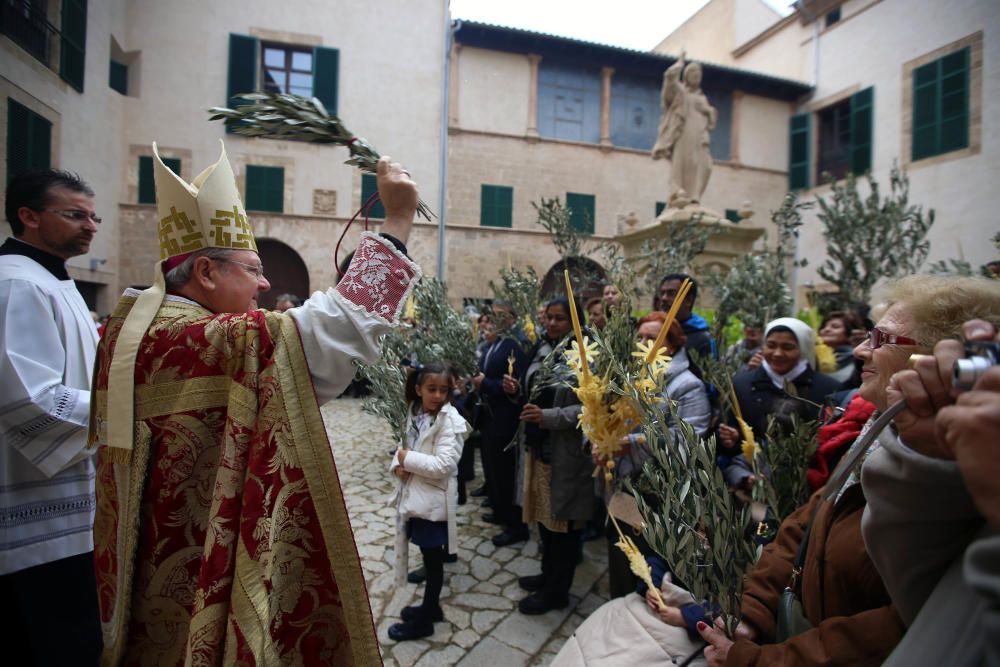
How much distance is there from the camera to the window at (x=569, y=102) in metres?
15.7

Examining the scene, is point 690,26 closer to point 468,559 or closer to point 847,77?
point 847,77

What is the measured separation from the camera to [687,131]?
7.46 meters

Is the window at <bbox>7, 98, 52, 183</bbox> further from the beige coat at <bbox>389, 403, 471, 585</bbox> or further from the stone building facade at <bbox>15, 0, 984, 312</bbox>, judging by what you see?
the stone building facade at <bbox>15, 0, 984, 312</bbox>

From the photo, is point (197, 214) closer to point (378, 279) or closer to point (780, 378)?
point (378, 279)

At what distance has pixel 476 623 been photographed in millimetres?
3131

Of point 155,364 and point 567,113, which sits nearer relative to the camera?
point 155,364

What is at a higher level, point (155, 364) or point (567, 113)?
point (567, 113)

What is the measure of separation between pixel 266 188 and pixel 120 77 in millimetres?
3623

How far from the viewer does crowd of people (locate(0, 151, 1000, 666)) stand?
0.81m

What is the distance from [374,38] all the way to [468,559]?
13103 millimetres

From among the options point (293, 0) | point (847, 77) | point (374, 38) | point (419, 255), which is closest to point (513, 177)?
point (419, 255)

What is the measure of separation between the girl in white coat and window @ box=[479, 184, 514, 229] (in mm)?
12643

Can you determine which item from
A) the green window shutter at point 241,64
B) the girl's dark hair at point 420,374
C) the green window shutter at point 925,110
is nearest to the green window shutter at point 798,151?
the green window shutter at point 925,110

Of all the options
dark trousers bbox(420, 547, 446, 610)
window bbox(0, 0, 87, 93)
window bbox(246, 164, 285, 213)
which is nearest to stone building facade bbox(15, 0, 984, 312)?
window bbox(246, 164, 285, 213)
